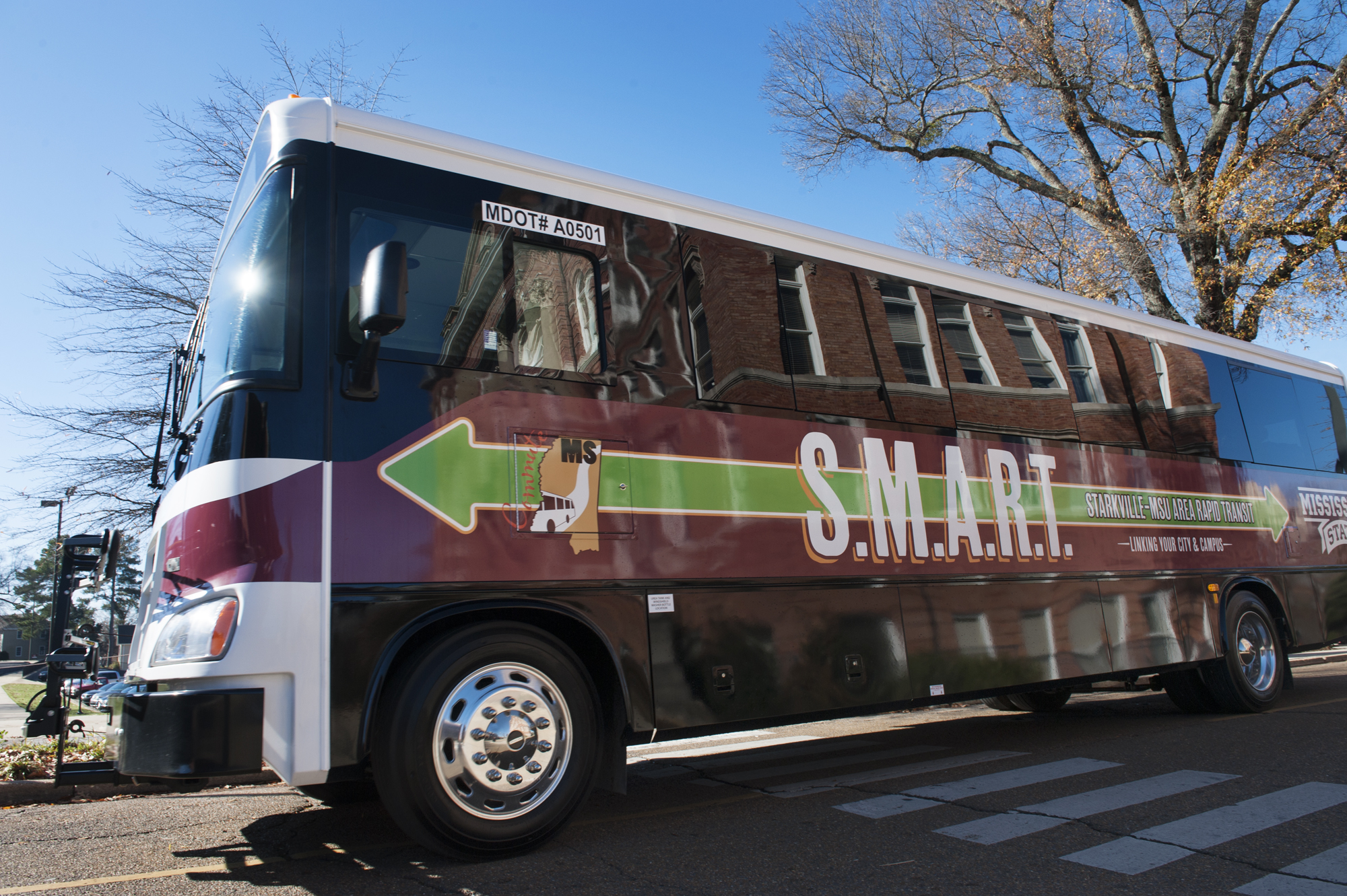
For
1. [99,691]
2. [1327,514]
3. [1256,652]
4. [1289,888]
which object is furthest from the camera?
[1327,514]

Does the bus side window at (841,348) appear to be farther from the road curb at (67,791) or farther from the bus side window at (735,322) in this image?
the road curb at (67,791)

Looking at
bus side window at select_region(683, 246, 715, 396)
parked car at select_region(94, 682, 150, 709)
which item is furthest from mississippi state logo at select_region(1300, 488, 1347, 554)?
parked car at select_region(94, 682, 150, 709)

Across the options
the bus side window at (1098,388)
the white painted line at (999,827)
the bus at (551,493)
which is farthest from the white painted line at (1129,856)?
the bus side window at (1098,388)

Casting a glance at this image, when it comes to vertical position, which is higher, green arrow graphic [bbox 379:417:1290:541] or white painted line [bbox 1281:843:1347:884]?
green arrow graphic [bbox 379:417:1290:541]

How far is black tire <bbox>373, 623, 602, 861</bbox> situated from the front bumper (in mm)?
522

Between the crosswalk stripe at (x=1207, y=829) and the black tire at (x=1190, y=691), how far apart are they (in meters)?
3.47

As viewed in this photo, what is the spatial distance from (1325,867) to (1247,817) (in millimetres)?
877

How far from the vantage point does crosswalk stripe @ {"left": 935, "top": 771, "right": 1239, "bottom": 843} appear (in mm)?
4363

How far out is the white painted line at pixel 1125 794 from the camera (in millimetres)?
4773

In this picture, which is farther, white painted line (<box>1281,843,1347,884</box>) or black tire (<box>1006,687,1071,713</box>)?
black tire (<box>1006,687,1071,713</box>)

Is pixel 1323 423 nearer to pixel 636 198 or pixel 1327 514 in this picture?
pixel 1327 514

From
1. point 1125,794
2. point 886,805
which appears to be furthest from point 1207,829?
point 886,805

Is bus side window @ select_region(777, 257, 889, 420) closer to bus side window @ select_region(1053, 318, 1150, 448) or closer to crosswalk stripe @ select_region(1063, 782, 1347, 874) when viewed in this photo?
bus side window @ select_region(1053, 318, 1150, 448)

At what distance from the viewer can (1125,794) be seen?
16.8 feet
